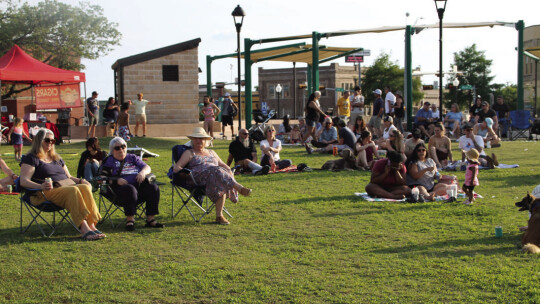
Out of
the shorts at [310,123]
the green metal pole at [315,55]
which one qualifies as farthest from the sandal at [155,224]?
the green metal pole at [315,55]

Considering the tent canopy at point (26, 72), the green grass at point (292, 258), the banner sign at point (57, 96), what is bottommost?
the green grass at point (292, 258)

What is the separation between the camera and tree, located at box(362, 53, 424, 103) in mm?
84500

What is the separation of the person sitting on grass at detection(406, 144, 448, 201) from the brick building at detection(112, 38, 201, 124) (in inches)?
765

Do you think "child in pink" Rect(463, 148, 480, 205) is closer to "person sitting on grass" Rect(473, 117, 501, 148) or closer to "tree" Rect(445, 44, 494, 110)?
"person sitting on grass" Rect(473, 117, 501, 148)

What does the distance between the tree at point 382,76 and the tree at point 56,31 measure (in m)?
47.5

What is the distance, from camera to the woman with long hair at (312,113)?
20.2 meters

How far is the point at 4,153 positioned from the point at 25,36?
23.8 meters

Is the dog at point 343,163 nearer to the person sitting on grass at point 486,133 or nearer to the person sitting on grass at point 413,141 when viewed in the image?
the person sitting on grass at point 413,141

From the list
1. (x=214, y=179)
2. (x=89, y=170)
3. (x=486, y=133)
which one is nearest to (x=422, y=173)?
(x=214, y=179)

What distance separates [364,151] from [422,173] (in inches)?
165

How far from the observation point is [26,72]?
23.4 m

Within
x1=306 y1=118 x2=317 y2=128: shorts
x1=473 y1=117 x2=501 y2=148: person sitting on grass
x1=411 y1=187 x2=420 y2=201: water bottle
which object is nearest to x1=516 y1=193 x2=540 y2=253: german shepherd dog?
x1=411 y1=187 x2=420 y2=201: water bottle

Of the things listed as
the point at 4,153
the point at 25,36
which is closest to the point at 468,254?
the point at 4,153

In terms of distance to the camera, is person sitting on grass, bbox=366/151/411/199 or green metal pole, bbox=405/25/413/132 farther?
green metal pole, bbox=405/25/413/132
